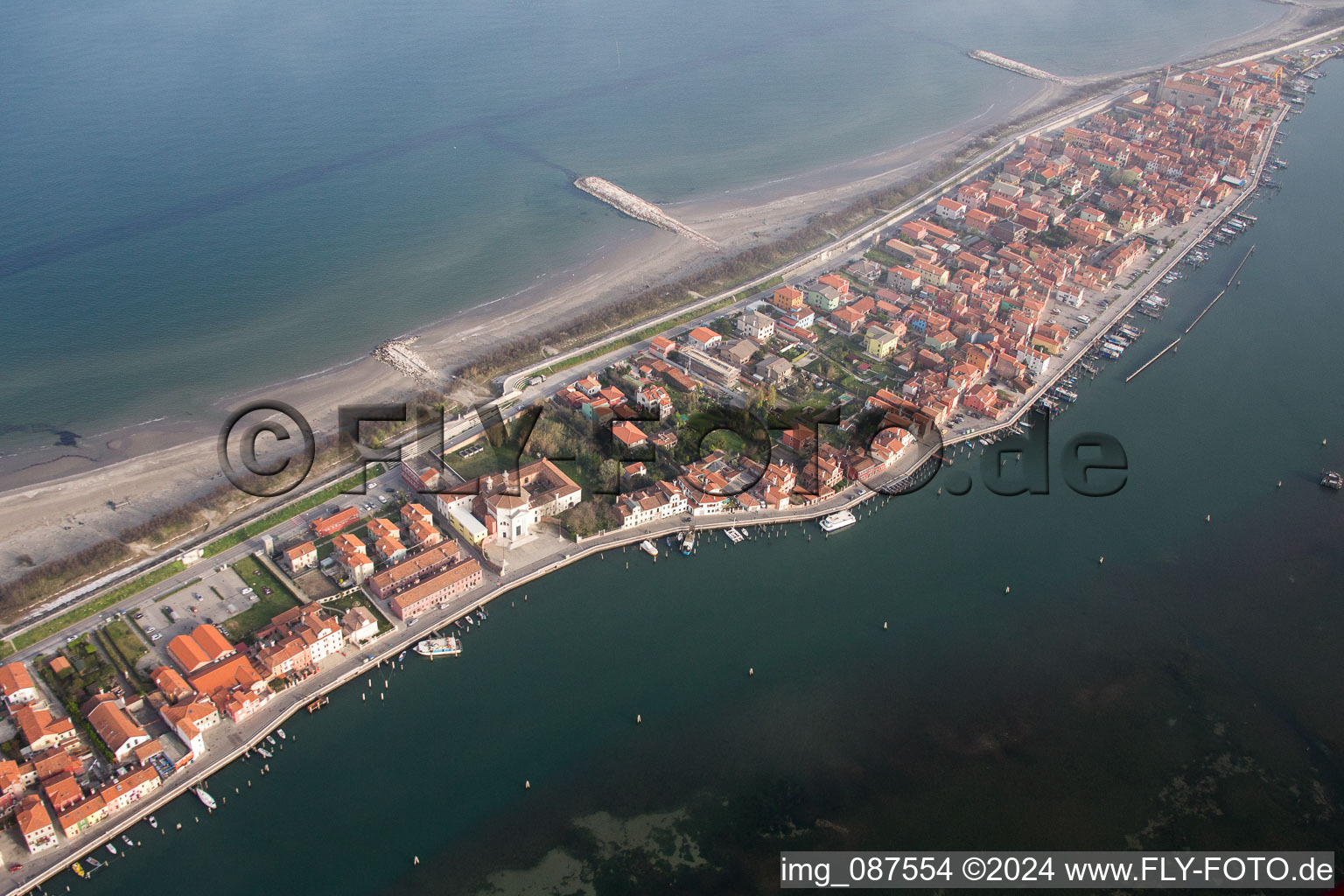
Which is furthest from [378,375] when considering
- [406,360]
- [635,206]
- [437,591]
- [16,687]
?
[635,206]

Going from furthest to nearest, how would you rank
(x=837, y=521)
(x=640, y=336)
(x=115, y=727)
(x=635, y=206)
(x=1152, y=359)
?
(x=635, y=206) → (x=1152, y=359) → (x=640, y=336) → (x=837, y=521) → (x=115, y=727)

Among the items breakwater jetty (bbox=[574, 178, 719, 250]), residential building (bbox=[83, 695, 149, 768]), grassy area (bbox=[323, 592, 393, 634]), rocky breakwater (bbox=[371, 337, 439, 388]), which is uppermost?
breakwater jetty (bbox=[574, 178, 719, 250])

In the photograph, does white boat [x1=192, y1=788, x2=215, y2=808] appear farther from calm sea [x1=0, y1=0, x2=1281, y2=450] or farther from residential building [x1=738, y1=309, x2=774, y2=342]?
residential building [x1=738, y1=309, x2=774, y2=342]

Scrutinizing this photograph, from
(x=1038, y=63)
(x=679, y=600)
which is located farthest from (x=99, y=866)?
(x=1038, y=63)

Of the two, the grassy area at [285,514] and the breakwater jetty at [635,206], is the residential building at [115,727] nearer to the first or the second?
the grassy area at [285,514]

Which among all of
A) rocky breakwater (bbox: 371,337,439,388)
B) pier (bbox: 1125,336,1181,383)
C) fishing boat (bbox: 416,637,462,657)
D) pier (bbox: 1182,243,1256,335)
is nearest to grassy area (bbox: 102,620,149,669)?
fishing boat (bbox: 416,637,462,657)

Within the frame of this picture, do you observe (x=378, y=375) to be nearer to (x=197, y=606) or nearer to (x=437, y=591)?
(x=197, y=606)

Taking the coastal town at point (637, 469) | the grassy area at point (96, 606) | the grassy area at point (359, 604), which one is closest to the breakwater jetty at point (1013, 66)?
the coastal town at point (637, 469)

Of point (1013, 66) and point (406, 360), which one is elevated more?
point (1013, 66)

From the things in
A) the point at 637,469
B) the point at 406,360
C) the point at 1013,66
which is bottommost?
the point at 637,469
